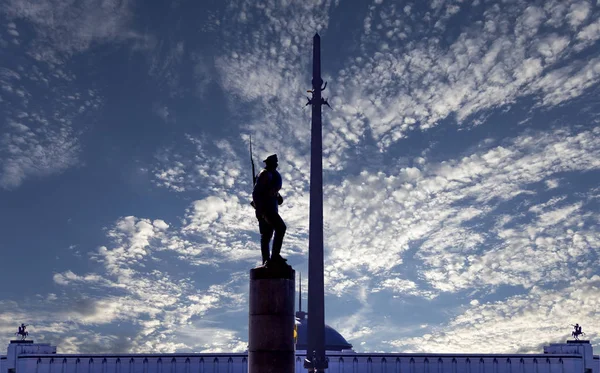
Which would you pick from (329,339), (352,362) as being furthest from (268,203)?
(329,339)

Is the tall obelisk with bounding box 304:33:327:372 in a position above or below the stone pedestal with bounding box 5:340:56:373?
above

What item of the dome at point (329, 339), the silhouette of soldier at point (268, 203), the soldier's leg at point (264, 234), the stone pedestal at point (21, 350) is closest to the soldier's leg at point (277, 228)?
the silhouette of soldier at point (268, 203)

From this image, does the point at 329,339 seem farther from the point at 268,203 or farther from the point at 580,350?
the point at 268,203

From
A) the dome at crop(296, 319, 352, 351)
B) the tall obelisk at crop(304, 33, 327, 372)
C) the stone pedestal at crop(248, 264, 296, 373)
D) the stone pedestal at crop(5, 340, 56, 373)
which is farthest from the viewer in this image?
the dome at crop(296, 319, 352, 351)

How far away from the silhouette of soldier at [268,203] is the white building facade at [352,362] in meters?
50.3

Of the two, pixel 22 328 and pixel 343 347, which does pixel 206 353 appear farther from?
pixel 343 347

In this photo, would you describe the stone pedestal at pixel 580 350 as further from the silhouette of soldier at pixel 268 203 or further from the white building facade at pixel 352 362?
the silhouette of soldier at pixel 268 203

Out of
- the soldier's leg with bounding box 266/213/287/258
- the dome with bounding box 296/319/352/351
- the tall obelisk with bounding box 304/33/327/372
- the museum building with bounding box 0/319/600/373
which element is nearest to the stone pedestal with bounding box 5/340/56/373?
the museum building with bounding box 0/319/600/373

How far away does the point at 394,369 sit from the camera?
68.2 metres

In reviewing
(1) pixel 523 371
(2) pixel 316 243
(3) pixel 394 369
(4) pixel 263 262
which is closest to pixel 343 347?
(3) pixel 394 369

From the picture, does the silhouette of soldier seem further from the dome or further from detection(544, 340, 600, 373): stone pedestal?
the dome

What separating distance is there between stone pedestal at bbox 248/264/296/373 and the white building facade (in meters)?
50.4

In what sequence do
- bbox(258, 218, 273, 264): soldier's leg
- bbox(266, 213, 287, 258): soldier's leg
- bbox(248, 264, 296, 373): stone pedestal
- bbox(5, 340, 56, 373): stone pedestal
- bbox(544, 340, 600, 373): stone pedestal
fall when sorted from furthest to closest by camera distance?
bbox(5, 340, 56, 373): stone pedestal < bbox(544, 340, 600, 373): stone pedestal < bbox(258, 218, 273, 264): soldier's leg < bbox(266, 213, 287, 258): soldier's leg < bbox(248, 264, 296, 373): stone pedestal

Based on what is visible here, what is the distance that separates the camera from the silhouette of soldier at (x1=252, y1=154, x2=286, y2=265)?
19656 mm
